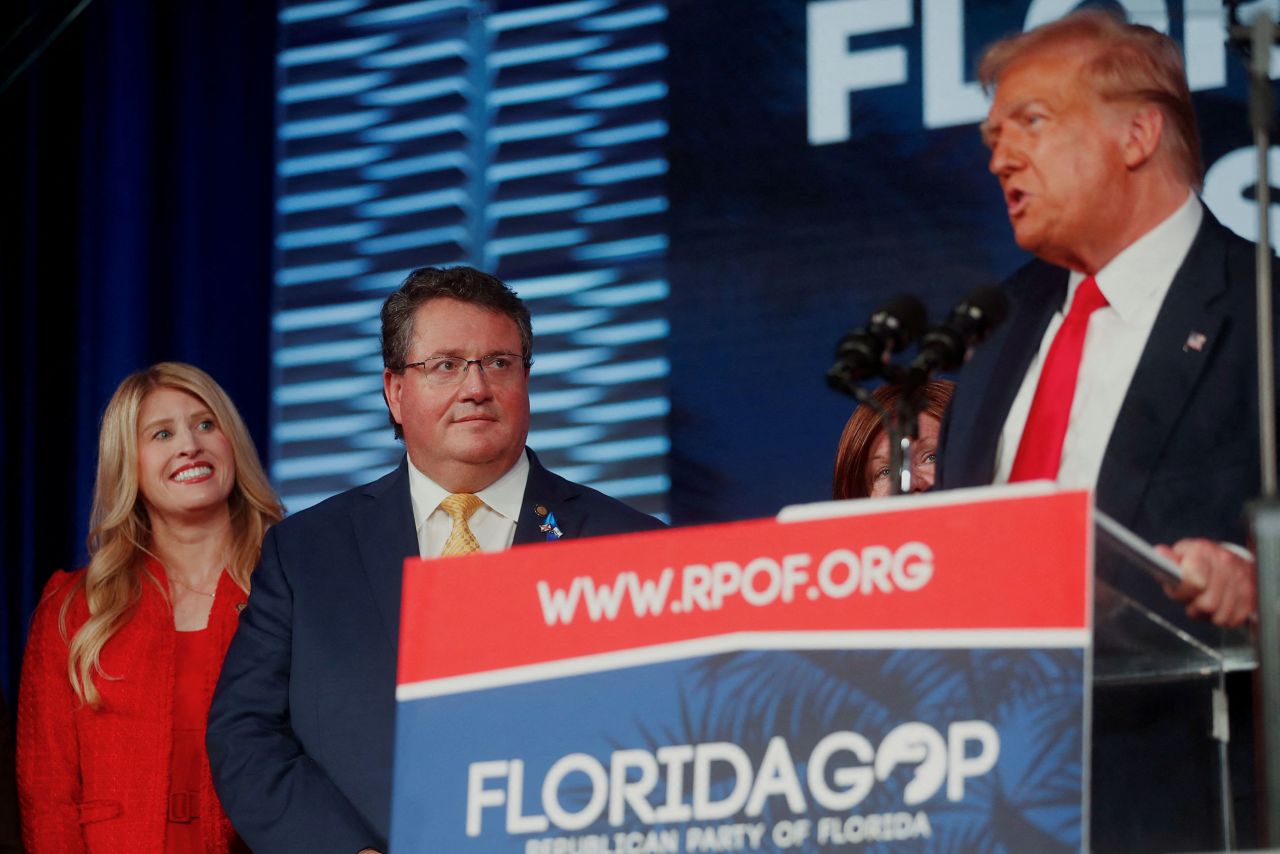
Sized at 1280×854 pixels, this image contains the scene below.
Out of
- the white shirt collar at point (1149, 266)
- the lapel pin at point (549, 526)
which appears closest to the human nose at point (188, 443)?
the lapel pin at point (549, 526)

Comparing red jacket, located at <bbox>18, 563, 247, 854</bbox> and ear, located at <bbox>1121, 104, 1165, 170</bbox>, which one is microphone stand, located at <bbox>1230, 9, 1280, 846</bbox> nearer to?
ear, located at <bbox>1121, 104, 1165, 170</bbox>

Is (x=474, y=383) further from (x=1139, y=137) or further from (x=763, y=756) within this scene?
(x=763, y=756)

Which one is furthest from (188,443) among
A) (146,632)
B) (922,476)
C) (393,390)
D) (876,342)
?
(876,342)

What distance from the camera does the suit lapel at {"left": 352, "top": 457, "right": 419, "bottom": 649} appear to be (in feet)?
9.66

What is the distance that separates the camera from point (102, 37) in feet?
16.3

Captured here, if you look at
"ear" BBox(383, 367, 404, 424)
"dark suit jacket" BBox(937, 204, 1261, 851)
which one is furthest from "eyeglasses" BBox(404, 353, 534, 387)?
"dark suit jacket" BBox(937, 204, 1261, 851)

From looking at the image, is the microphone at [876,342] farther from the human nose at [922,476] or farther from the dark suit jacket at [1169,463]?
the human nose at [922,476]

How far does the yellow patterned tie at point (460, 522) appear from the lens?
9.88 feet

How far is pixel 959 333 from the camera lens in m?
2.08

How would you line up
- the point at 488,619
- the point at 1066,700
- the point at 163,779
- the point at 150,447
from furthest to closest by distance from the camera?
the point at 150,447 → the point at 163,779 → the point at 488,619 → the point at 1066,700

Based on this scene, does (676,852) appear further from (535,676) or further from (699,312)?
(699,312)

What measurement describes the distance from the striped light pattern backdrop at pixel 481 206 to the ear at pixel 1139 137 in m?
2.29

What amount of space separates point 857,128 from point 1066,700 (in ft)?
9.40

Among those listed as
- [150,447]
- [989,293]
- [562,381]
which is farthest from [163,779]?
[989,293]
